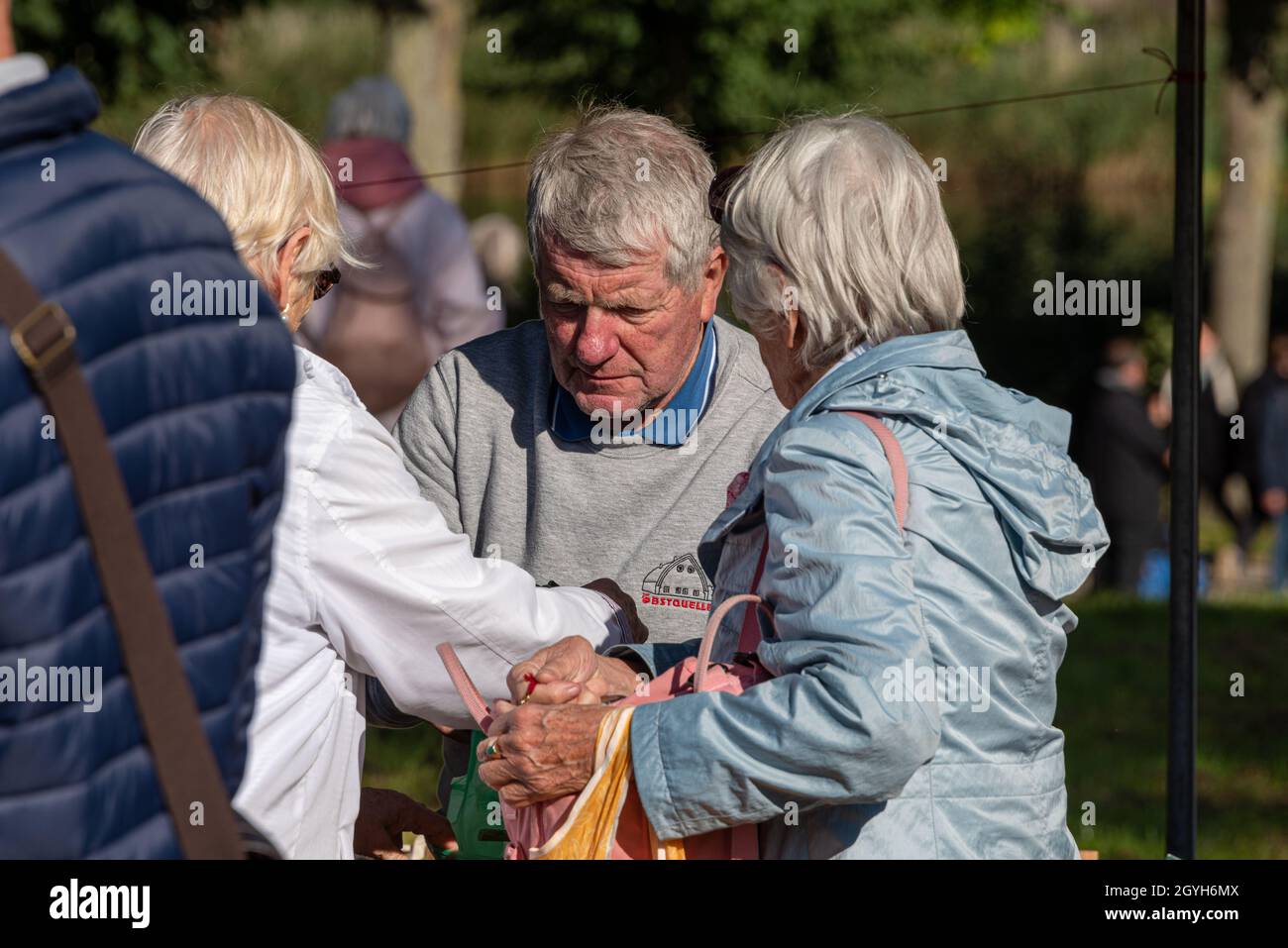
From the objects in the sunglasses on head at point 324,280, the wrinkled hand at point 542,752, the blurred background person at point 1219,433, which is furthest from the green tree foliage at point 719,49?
the wrinkled hand at point 542,752

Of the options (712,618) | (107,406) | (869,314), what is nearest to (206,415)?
(107,406)

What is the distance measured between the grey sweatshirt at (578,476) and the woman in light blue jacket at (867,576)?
64 centimetres

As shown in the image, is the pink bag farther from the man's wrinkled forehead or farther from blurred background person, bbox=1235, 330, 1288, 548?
blurred background person, bbox=1235, 330, 1288, 548

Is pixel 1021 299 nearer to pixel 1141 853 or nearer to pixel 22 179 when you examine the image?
pixel 1141 853

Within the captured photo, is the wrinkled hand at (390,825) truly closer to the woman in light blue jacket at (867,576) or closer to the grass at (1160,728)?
the woman in light blue jacket at (867,576)

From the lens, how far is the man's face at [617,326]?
3184 mm

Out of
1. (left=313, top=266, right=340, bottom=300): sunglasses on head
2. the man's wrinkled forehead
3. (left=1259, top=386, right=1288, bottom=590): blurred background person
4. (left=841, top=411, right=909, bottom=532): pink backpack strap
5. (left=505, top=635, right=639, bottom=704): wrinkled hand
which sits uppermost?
(left=313, top=266, right=340, bottom=300): sunglasses on head

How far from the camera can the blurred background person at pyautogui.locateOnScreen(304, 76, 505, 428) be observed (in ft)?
22.7

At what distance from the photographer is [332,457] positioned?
233cm

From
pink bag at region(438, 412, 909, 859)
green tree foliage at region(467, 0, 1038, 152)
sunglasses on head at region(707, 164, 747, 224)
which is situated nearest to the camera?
pink bag at region(438, 412, 909, 859)

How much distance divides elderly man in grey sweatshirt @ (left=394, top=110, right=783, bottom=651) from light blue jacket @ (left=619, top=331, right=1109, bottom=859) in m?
0.80

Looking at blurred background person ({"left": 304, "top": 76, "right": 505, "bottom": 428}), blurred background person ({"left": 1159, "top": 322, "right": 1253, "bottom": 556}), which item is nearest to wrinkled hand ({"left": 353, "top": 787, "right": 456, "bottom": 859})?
blurred background person ({"left": 304, "top": 76, "right": 505, "bottom": 428})

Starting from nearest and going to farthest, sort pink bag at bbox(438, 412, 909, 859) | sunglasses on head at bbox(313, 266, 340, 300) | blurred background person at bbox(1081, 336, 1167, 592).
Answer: pink bag at bbox(438, 412, 909, 859) → sunglasses on head at bbox(313, 266, 340, 300) → blurred background person at bbox(1081, 336, 1167, 592)

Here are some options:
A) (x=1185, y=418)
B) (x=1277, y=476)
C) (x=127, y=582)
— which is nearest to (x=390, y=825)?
(x=127, y=582)
